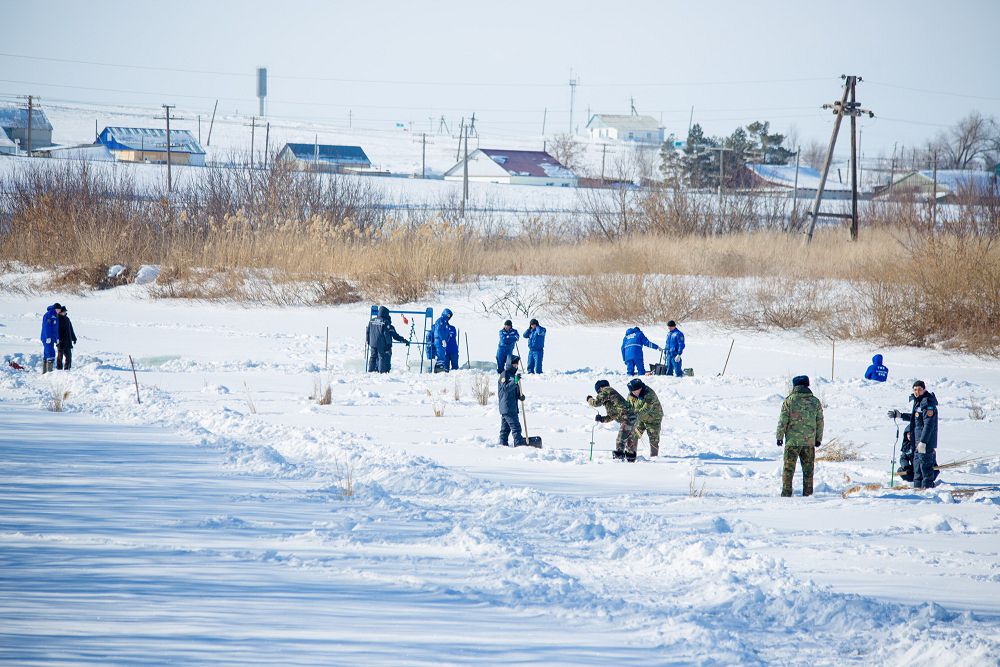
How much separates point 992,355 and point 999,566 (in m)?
17.3

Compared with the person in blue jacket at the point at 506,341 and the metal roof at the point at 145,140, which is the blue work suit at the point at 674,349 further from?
the metal roof at the point at 145,140

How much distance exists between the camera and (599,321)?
27312 mm

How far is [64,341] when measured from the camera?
16.3 meters

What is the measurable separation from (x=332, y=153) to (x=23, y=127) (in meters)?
24.8

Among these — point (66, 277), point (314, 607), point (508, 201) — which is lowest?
point (314, 607)

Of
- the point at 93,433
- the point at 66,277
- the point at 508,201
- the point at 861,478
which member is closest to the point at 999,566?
the point at 861,478

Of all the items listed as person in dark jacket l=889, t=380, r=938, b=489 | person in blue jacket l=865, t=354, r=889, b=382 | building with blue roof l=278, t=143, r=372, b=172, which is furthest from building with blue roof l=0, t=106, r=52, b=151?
person in dark jacket l=889, t=380, r=938, b=489

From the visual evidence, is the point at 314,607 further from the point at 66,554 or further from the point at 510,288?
the point at 510,288

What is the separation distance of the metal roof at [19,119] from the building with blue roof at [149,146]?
28.2 feet

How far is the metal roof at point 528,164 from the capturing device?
225 feet

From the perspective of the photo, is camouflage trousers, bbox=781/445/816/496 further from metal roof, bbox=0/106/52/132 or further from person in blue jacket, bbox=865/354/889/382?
metal roof, bbox=0/106/52/132

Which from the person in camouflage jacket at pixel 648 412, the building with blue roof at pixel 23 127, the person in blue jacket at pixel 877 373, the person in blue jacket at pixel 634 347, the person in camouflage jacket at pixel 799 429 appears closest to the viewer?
the person in camouflage jacket at pixel 799 429

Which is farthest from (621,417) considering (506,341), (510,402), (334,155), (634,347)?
(334,155)

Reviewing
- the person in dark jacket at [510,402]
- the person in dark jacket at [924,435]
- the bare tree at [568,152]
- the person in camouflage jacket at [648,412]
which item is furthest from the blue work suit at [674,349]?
the bare tree at [568,152]
